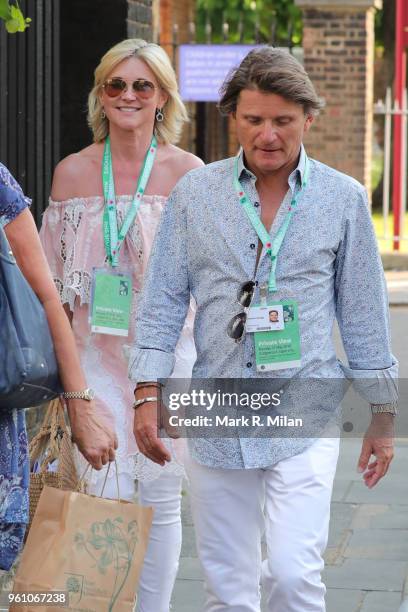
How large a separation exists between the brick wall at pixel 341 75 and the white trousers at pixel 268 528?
45.0ft

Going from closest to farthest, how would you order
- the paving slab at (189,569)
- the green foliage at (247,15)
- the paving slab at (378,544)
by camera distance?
the paving slab at (189,569) → the paving slab at (378,544) → the green foliage at (247,15)

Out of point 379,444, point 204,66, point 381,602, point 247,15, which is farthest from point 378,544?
point 247,15

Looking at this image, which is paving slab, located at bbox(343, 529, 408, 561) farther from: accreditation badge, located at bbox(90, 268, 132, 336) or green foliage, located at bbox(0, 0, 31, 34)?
green foliage, located at bbox(0, 0, 31, 34)

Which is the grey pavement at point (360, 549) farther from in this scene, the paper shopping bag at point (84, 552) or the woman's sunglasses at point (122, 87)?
the woman's sunglasses at point (122, 87)

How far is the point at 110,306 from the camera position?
457 cm

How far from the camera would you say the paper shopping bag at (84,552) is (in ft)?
11.2

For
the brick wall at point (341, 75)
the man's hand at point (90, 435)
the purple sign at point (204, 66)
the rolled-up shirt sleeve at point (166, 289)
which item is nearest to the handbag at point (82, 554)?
the man's hand at point (90, 435)

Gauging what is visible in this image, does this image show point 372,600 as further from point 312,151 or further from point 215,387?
point 312,151

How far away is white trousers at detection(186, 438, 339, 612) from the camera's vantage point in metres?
3.54

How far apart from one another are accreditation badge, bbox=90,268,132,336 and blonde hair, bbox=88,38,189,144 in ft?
1.89

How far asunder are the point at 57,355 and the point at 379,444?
0.95m

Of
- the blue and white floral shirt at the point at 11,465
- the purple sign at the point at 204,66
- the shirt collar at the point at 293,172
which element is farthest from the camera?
the purple sign at the point at 204,66

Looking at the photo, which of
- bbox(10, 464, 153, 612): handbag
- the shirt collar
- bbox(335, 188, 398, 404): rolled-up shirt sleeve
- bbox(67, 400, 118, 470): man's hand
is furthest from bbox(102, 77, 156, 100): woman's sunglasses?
bbox(10, 464, 153, 612): handbag

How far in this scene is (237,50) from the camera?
17547 mm
